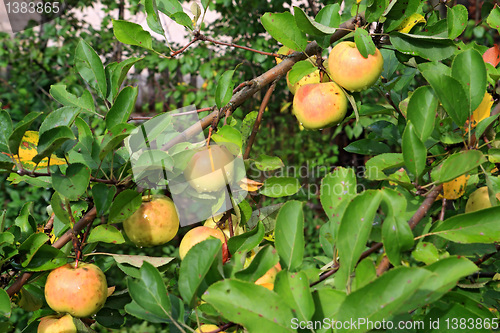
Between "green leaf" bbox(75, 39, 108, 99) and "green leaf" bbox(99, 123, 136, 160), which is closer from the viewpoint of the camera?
"green leaf" bbox(99, 123, 136, 160)

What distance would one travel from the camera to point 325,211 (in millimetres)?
506

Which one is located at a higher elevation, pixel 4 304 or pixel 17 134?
pixel 17 134

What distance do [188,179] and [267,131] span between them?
2117mm

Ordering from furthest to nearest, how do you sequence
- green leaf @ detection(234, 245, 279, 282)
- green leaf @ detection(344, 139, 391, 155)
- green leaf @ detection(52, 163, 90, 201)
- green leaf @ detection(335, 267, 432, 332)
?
1. green leaf @ detection(344, 139, 391, 155)
2. green leaf @ detection(52, 163, 90, 201)
3. green leaf @ detection(234, 245, 279, 282)
4. green leaf @ detection(335, 267, 432, 332)

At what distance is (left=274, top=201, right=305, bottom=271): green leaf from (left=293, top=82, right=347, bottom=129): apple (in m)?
0.25

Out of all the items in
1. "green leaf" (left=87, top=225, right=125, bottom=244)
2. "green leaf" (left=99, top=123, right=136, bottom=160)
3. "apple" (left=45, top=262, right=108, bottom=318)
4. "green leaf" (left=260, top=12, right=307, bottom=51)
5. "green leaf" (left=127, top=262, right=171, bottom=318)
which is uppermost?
"green leaf" (left=260, top=12, right=307, bottom=51)

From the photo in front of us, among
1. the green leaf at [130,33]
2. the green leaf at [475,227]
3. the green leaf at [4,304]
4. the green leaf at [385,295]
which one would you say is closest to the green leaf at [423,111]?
the green leaf at [475,227]

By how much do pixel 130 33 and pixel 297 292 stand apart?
0.51 m

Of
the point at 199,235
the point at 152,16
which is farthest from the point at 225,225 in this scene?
the point at 152,16

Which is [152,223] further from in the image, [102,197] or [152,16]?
[152,16]

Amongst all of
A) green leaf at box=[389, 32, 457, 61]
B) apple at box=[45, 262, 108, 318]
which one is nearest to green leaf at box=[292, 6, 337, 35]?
green leaf at box=[389, 32, 457, 61]

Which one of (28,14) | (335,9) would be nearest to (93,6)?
(28,14)

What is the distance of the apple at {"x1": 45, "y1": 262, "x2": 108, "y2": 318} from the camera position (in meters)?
0.57

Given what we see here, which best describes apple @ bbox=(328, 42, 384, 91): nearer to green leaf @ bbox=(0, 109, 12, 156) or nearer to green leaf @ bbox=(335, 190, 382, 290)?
green leaf @ bbox=(335, 190, 382, 290)
